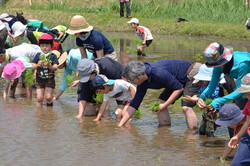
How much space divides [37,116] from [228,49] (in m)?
3.50

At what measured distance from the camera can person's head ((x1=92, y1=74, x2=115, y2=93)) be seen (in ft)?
30.6

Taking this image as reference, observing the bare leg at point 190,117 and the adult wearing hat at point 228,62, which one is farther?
the bare leg at point 190,117

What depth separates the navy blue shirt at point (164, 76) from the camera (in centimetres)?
852

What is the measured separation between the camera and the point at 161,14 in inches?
1101

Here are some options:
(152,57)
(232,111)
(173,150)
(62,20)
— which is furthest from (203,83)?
(62,20)

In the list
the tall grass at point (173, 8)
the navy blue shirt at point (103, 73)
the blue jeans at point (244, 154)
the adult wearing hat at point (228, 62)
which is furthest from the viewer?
the tall grass at point (173, 8)

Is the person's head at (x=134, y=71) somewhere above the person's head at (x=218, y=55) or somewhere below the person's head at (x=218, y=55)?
below

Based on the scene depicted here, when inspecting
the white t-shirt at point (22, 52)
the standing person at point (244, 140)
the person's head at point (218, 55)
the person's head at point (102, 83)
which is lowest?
the white t-shirt at point (22, 52)

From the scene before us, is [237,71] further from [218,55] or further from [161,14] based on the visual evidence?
[161,14]

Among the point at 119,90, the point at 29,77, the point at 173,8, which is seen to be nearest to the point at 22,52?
the point at 29,77

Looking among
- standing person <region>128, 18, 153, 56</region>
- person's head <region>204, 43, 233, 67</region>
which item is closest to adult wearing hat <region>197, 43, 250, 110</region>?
person's head <region>204, 43, 233, 67</region>

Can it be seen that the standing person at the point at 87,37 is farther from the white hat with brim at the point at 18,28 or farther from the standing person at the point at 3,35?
the standing person at the point at 3,35

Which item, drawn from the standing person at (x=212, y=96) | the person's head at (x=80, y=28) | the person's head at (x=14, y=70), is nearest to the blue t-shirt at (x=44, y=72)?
the person's head at (x=14, y=70)

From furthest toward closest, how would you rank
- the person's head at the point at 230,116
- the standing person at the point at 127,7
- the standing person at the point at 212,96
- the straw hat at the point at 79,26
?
the standing person at the point at 127,7
the straw hat at the point at 79,26
the standing person at the point at 212,96
the person's head at the point at 230,116
